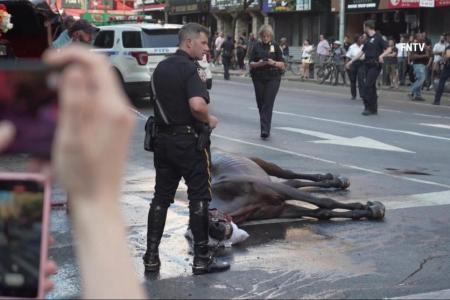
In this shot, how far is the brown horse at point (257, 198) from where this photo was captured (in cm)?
685

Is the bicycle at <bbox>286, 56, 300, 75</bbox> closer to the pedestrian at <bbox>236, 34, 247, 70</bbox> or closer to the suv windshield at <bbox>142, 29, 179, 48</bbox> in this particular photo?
the pedestrian at <bbox>236, 34, 247, 70</bbox>

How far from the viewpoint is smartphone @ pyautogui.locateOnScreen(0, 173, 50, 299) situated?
1.98 metres

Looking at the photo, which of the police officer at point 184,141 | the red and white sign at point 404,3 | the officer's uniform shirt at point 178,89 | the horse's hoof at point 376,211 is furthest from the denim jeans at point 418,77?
the officer's uniform shirt at point 178,89

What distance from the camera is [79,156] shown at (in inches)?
51.8

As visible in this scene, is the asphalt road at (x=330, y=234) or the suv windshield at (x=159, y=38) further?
the suv windshield at (x=159, y=38)

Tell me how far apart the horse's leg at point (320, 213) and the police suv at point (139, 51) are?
33.8 ft

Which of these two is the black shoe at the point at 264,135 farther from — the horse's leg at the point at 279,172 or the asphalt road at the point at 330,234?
the horse's leg at the point at 279,172

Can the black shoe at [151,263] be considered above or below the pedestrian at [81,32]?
below

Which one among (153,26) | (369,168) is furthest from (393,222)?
(153,26)

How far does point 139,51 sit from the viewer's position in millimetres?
17406

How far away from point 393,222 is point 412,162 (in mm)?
3699

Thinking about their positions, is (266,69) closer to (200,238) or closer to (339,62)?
(200,238)

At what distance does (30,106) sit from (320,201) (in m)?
5.73

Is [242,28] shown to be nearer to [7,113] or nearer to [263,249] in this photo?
[263,249]
